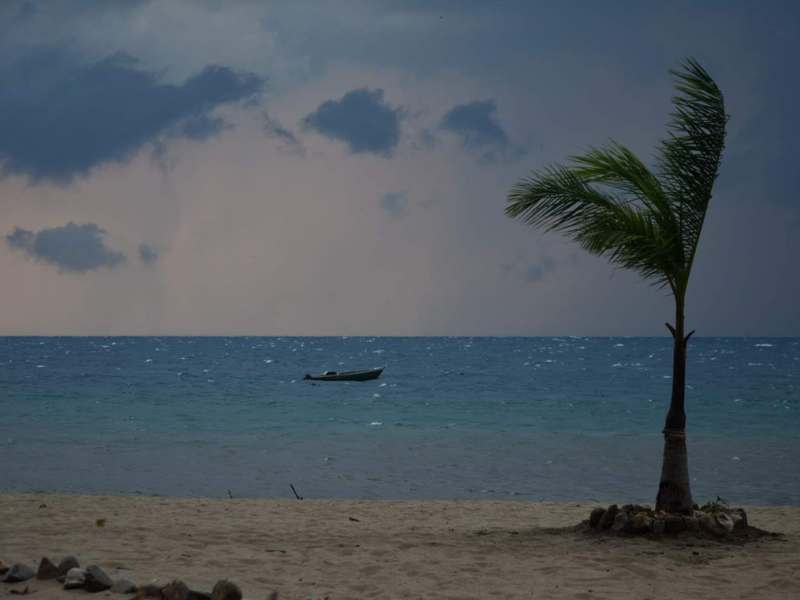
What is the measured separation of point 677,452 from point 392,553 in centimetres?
390

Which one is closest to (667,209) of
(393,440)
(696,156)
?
(696,156)

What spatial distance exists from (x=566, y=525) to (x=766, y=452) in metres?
13.8

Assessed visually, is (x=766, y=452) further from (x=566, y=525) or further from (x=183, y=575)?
(x=183, y=575)

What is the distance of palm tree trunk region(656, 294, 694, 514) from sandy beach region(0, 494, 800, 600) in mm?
597

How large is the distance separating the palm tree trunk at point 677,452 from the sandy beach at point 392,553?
0.60 meters

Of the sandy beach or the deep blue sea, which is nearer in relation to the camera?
the sandy beach

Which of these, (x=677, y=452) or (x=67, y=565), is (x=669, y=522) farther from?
(x=67, y=565)

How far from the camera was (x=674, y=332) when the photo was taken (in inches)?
462

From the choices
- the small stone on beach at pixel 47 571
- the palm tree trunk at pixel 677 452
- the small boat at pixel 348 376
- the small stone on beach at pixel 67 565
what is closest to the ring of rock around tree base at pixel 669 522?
the palm tree trunk at pixel 677 452

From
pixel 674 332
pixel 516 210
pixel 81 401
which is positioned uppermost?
pixel 516 210

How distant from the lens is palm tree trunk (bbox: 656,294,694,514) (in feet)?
37.9

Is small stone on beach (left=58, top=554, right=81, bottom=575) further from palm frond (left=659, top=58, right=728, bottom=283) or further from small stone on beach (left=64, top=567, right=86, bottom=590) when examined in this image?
palm frond (left=659, top=58, right=728, bottom=283)

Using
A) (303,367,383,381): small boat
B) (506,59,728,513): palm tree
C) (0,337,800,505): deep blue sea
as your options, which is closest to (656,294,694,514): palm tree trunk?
(506,59,728,513): palm tree

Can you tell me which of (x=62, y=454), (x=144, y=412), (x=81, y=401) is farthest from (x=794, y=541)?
(x=81, y=401)
